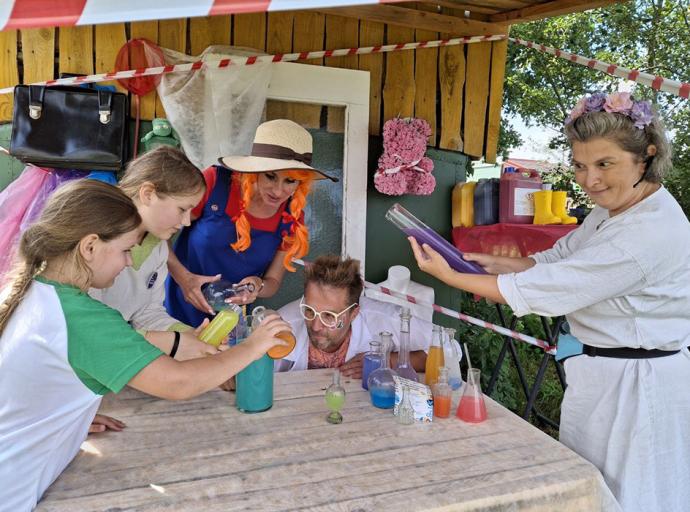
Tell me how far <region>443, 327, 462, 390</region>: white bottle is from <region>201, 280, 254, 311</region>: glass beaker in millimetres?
900

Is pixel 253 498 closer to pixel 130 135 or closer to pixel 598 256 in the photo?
pixel 598 256

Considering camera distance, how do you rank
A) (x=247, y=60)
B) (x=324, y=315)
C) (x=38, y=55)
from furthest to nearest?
(x=247, y=60), (x=38, y=55), (x=324, y=315)

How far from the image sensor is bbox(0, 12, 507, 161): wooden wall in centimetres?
305

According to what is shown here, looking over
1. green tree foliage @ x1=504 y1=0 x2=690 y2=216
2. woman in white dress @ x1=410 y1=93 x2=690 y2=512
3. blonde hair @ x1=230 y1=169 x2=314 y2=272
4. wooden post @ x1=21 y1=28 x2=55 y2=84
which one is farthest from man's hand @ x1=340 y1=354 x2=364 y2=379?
green tree foliage @ x1=504 y1=0 x2=690 y2=216

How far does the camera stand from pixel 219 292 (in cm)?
226

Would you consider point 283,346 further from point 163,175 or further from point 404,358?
point 163,175

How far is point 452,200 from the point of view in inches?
161

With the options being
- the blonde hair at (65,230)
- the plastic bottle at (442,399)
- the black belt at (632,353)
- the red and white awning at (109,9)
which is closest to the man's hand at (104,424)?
the blonde hair at (65,230)

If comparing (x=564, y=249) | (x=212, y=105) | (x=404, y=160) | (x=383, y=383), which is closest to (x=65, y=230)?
(x=383, y=383)

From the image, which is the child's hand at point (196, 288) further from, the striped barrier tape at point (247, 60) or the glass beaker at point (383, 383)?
the striped barrier tape at point (247, 60)

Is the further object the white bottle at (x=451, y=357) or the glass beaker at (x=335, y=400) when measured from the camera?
the white bottle at (x=451, y=357)

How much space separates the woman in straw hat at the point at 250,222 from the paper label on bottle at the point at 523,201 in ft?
5.62

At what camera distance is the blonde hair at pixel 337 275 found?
224cm

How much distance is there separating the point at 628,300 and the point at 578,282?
20 centimetres
